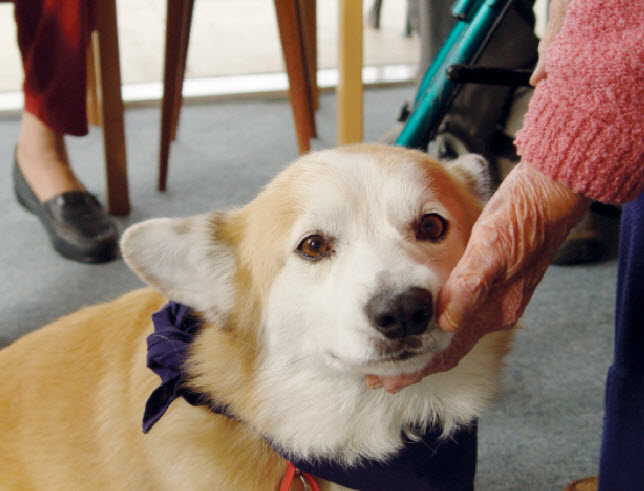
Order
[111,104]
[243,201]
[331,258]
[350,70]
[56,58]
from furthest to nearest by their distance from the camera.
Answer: [243,201] → [111,104] → [56,58] → [350,70] → [331,258]

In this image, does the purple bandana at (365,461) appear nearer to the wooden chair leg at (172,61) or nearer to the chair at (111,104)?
the chair at (111,104)

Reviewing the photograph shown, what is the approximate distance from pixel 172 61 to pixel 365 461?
173 centimetres

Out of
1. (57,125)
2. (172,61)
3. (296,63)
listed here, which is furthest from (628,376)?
(172,61)

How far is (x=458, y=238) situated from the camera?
94 centimetres

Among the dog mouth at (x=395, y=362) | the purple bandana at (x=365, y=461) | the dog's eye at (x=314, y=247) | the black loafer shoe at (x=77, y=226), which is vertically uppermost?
the dog's eye at (x=314, y=247)

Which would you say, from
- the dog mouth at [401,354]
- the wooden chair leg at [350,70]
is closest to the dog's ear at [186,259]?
the dog mouth at [401,354]

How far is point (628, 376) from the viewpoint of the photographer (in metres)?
1.00

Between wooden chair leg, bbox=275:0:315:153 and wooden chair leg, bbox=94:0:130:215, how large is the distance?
1.80 ft

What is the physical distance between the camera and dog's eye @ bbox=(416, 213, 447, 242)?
0.93 m

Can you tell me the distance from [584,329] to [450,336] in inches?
41.5

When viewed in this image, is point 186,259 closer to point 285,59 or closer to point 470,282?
point 470,282

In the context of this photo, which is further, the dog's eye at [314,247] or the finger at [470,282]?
the dog's eye at [314,247]

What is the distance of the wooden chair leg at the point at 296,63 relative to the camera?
7.03 feet

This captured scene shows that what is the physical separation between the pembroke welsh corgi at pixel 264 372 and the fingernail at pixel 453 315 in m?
0.10
